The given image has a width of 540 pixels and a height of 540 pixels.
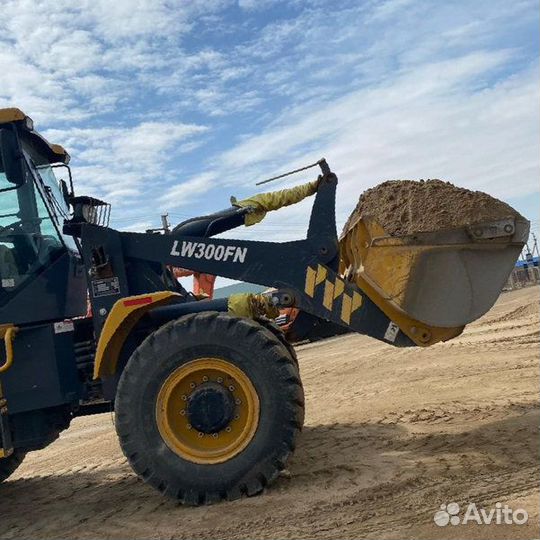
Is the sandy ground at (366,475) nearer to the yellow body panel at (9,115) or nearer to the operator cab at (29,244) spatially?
the operator cab at (29,244)

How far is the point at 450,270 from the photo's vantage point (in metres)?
4.63

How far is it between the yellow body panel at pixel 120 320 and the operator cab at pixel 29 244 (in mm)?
679

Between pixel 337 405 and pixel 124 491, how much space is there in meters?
2.98

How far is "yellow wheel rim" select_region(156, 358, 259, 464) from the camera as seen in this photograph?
4434mm

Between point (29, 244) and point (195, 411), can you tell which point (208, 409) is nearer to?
point (195, 411)

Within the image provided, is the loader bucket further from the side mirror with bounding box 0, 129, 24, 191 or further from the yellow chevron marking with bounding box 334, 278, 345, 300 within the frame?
the side mirror with bounding box 0, 129, 24, 191

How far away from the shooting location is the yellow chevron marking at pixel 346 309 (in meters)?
4.84

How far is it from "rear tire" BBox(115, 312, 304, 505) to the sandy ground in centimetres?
20

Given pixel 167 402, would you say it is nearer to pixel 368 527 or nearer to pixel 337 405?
pixel 368 527

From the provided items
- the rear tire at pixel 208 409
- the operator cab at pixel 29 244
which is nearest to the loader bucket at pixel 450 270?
the rear tire at pixel 208 409

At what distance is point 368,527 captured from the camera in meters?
3.45

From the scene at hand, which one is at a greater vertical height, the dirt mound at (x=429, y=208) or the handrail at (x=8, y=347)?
the dirt mound at (x=429, y=208)

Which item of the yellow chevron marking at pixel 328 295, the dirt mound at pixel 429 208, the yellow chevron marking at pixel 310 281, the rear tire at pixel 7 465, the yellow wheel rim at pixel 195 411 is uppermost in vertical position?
the dirt mound at pixel 429 208

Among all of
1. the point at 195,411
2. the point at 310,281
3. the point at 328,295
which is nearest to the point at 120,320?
the point at 195,411
